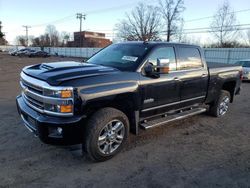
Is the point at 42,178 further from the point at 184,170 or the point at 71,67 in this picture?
the point at 184,170

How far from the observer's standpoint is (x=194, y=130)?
5.38 meters

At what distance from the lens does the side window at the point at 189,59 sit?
5.02m

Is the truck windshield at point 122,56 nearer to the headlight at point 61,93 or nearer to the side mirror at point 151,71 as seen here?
the side mirror at point 151,71

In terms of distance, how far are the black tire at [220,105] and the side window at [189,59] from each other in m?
1.32

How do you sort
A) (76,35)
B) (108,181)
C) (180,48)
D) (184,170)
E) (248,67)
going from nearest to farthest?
1. (108,181)
2. (184,170)
3. (180,48)
4. (248,67)
5. (76,35)

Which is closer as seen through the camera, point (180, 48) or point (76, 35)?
point (180, 48)

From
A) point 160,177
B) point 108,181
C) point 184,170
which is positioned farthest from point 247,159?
point 108,181

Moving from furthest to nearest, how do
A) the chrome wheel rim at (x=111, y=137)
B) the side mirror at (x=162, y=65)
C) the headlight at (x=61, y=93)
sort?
the side mirror at (x=162, y=65) < the chrome wheel rim at (x=111, y=137) < the headlight at (x=61, y=93)

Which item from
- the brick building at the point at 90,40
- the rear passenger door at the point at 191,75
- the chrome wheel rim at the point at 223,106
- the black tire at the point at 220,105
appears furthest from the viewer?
the brick building at the point at 90,40

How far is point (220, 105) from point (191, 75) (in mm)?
1864

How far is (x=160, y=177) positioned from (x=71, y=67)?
2248 millimetres

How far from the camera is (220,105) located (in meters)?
6.43

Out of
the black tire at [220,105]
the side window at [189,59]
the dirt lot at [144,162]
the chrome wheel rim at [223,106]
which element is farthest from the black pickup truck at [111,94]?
the chrome wheel rim at [223,106]

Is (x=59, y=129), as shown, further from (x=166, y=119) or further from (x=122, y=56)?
(x=166, y=119)
